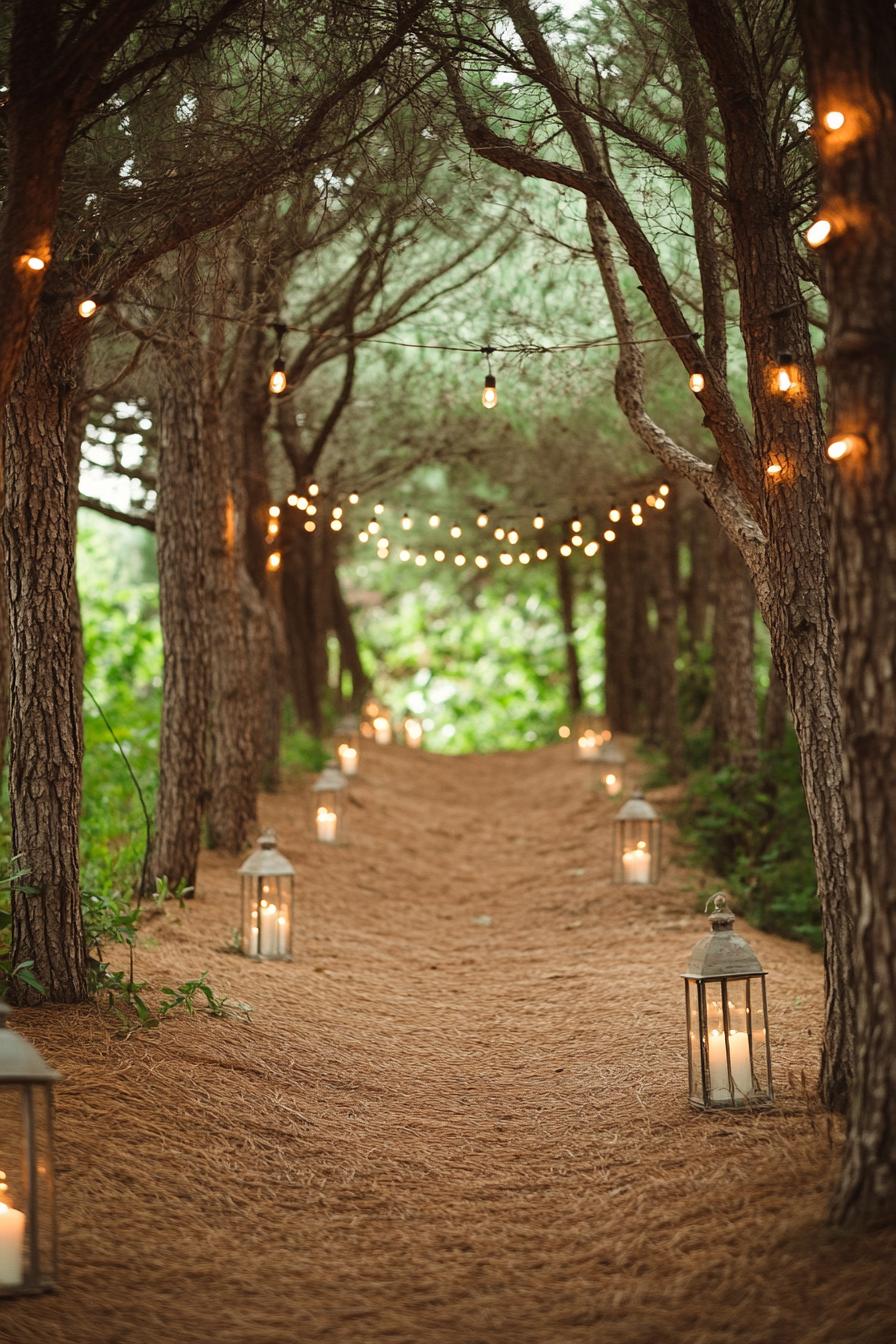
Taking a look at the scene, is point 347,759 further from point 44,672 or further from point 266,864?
point 44,672

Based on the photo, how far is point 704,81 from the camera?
6.32 m

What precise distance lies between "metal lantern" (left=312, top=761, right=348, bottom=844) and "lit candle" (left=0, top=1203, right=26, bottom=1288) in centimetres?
873

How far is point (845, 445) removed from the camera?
3746mm

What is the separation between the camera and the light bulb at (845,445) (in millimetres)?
3740

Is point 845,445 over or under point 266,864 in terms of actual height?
over

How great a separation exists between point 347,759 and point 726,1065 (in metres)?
11.6

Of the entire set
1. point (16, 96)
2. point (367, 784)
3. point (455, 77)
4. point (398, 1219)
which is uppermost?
point (455, 77)

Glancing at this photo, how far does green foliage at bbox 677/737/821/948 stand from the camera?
1041cm

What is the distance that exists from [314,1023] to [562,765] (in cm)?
1329

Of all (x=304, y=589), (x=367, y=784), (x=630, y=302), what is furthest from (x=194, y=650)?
(x=304, y=589)

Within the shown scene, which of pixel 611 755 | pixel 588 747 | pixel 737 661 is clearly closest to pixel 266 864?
pixel 737 661

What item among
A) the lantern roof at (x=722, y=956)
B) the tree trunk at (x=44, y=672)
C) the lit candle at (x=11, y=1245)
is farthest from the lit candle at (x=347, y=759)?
the lit candle at (x=11, y=1245)

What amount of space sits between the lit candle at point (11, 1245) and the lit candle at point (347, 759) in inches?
505

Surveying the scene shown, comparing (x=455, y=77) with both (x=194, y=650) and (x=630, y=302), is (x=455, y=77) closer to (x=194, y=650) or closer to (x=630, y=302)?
(x=630, y=302)
